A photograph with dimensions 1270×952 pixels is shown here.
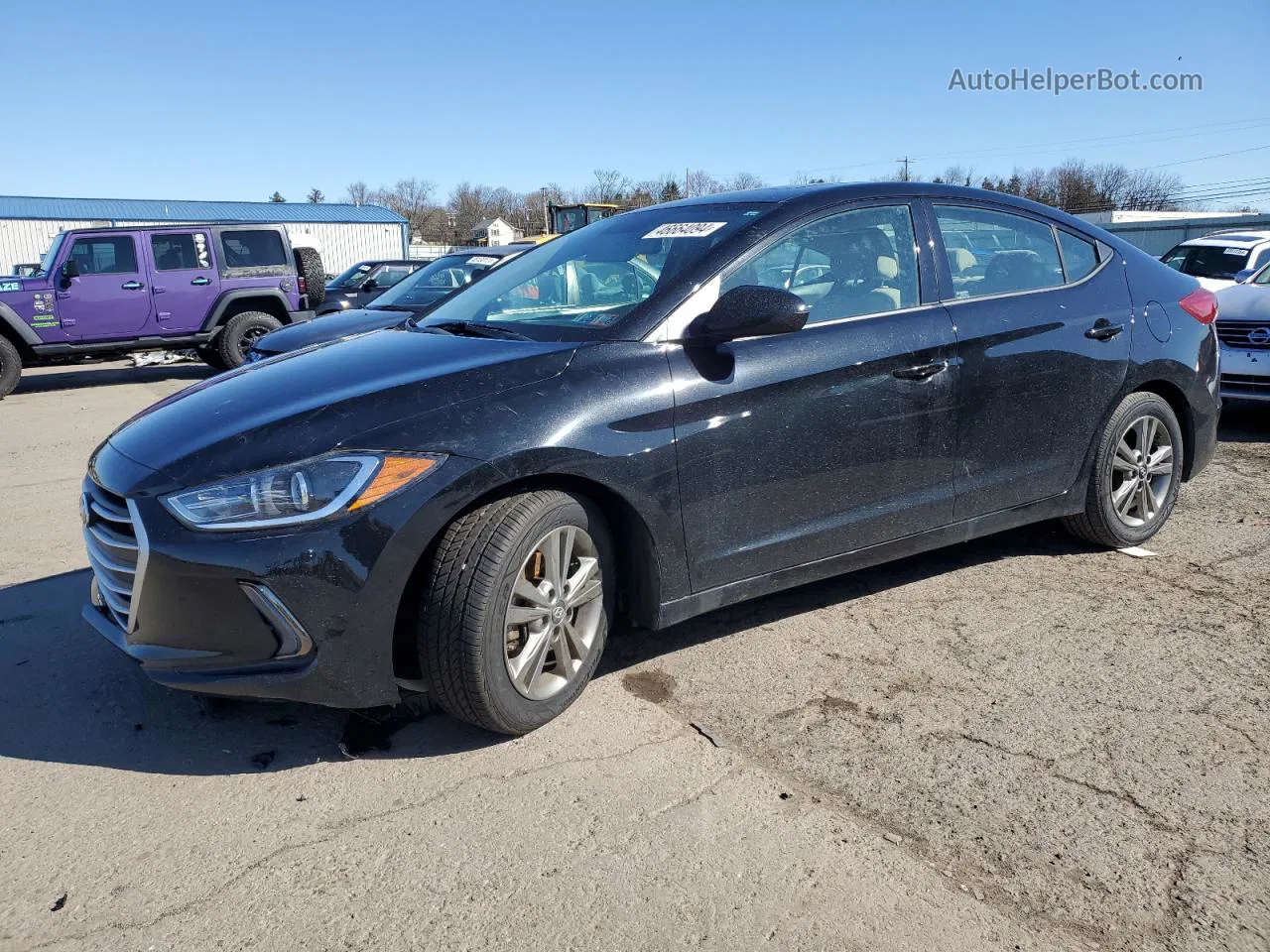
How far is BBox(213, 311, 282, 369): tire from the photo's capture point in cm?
1438

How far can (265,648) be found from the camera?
112 inches

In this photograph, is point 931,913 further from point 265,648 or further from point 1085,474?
point 1085,474

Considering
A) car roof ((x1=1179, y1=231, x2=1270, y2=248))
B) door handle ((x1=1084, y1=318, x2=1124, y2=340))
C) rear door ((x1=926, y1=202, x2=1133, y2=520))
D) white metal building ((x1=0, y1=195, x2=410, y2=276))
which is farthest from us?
white metal building ((x1=0, y1=195, x2=410, y2=276))

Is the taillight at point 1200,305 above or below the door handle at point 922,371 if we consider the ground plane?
above

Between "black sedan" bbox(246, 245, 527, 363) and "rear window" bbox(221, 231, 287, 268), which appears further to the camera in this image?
"rear window" bbox(221, 231, 287, 268)

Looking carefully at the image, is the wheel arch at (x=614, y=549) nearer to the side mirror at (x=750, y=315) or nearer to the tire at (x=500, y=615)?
the tire at (x=500, y=615)

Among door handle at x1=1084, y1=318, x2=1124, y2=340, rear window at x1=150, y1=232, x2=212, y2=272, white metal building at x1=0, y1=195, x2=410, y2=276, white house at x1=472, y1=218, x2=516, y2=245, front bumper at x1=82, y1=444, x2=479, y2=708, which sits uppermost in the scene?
white house at x1=472, y1=218, x2=516, y2=245

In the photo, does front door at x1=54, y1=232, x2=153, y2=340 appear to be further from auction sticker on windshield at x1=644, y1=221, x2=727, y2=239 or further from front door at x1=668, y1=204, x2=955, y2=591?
front door at x1=668, y1=204, x2=955, y2=591

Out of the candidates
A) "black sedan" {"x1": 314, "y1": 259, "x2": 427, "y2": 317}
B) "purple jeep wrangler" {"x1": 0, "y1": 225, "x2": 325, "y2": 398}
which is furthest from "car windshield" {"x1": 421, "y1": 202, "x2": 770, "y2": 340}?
"purple jeep wrangler" {"x1": 0, "y1": 225, "x2": 325, "y2": 398}

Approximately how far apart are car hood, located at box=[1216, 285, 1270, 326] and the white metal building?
4253 centimetres

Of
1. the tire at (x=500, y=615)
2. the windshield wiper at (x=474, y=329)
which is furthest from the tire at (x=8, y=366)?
the tire at (x=500, y=615)

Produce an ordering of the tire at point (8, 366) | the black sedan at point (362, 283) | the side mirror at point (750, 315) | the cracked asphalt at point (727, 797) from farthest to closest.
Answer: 1. the black sedan at point (362, 283)
2. the tire at point (8, 366)
3. the side mirror at point (750, 315)
4. the cracked asphalt at point (727, 797)

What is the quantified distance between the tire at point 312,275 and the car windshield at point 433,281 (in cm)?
513

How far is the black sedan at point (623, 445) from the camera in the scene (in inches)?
112
